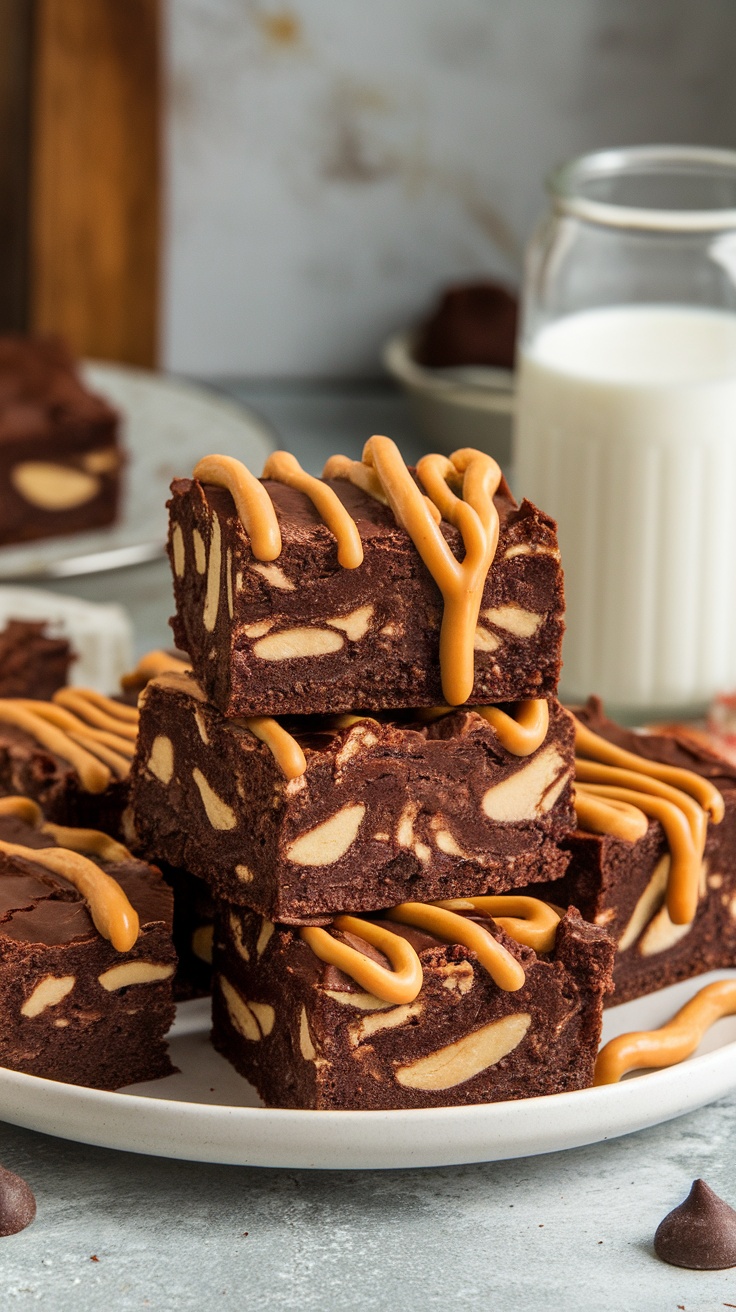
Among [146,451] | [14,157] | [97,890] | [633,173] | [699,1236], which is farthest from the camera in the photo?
[14,157]

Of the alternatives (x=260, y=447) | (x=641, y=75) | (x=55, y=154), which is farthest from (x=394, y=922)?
(x=641, y=75)

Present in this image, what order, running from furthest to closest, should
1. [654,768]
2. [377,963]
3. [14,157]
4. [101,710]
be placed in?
[14,157], [101,710], [654,768], [377,963]

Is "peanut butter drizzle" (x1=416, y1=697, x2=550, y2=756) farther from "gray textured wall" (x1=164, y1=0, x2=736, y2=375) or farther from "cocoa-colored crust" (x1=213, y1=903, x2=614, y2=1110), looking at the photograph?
"gray textured wall" (x1=164, y1=0, x2=736, y2=375)

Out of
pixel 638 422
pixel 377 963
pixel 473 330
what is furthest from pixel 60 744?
pixel 473 330

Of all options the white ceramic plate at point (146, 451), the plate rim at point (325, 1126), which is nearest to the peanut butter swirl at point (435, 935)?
the plate rim at point (325, 1126)

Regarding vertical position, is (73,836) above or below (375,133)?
below

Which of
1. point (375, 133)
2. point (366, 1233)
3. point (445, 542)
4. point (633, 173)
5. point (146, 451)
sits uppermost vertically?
point (633, 173)

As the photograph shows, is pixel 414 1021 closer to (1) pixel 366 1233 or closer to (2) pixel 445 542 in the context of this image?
(1) pixel 366 1233
